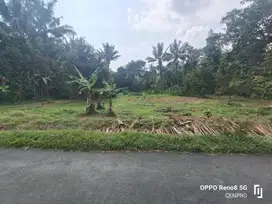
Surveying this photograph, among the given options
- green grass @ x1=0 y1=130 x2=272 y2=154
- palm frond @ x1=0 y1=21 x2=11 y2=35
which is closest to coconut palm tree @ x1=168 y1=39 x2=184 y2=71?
palm frond @ x1=0 y1=21 x2=11 y2=35

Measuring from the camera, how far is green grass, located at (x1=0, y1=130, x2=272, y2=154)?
152 inches

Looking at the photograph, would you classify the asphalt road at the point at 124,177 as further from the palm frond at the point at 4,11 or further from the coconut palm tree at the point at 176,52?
the coconut palm tree at the point at 176,52

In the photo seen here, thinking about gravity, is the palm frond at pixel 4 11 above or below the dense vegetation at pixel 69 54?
above

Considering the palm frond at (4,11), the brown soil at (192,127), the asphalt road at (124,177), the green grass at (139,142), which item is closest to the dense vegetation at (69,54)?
the palm frond at (4,11)

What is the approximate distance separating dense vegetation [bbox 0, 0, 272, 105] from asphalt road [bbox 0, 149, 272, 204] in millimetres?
9312

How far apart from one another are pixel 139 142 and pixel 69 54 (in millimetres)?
16640

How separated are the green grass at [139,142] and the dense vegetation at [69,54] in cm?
814

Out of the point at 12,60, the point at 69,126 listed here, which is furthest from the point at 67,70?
the point at 69,126

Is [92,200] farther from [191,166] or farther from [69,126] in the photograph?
[69,126]

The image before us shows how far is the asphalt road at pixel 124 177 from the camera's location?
2.33 meters

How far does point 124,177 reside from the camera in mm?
2822

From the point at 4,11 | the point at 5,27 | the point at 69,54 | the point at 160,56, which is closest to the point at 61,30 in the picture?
the point at 69,54

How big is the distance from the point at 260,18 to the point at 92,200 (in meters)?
17.3

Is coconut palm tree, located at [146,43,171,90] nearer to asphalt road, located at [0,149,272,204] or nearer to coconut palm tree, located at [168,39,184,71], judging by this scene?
coconut palm tree, located at [168,39,184,71]
